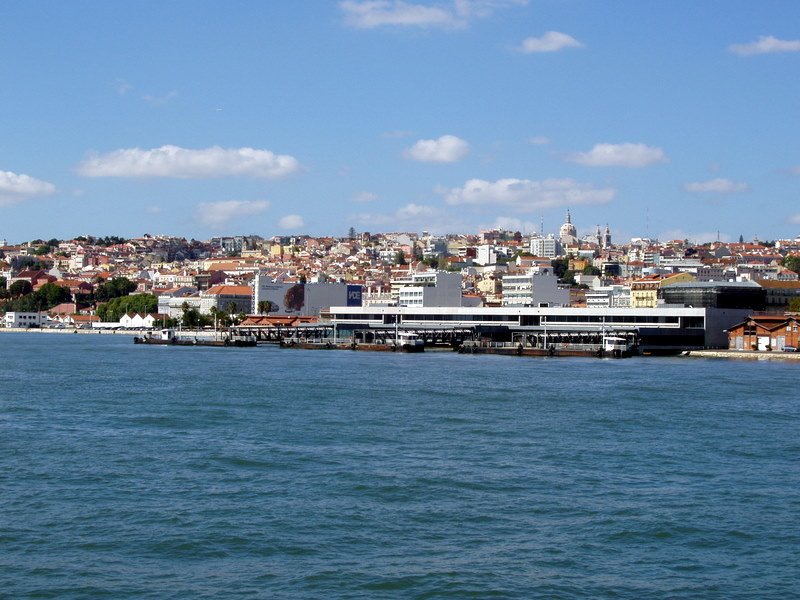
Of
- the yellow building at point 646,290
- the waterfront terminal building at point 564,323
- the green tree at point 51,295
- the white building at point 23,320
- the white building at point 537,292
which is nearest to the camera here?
the waterfront terminal building at point 564,323

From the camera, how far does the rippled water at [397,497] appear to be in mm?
8398

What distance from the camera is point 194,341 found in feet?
179

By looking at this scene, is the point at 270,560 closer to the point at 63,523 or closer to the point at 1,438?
the point at 63,523

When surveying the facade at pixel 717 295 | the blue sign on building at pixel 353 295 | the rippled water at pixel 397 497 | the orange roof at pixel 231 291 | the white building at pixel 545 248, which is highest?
the white building at pixel 545 248

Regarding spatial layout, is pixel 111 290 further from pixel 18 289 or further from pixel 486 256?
pixel 486 256

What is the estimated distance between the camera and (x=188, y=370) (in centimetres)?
2988

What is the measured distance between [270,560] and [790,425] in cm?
1021

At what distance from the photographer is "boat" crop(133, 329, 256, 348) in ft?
170

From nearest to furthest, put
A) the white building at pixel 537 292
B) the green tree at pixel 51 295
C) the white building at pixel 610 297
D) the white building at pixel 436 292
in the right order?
1. the white building at pixel 436 292
2. the white building at pixel 537 292
3. the white building at pixel 610 297
4. the green tree at pixel 51 295

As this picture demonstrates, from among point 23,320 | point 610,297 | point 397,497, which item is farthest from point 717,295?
point 23,320

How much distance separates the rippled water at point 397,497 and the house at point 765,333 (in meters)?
21.1

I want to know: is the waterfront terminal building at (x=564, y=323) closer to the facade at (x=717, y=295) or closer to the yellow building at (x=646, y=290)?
the facade at (x=717, y=295)

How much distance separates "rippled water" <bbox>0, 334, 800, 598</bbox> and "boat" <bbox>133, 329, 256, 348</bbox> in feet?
102

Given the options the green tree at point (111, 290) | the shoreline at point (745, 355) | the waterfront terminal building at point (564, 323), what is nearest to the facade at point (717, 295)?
the waterfront terminal building at point (564, 323)
